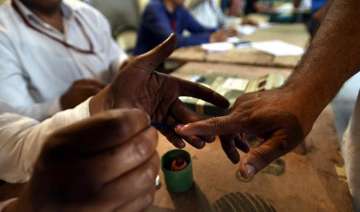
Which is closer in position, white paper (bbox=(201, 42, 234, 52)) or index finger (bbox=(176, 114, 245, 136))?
index finger (bbox=(176, 114, 245, 136))

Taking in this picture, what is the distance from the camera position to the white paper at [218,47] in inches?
60.1

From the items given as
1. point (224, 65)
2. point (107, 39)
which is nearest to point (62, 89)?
point (107, 39)

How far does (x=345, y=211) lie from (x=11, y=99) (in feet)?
3.07

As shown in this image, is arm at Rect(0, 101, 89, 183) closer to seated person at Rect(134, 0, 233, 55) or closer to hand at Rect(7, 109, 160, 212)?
hand at Rect(7, 109, 160, 212)

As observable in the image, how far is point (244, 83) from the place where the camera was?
34.8 inches

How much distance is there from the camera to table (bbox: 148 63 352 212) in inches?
21.2

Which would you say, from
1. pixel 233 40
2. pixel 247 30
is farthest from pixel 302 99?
pixel 247 30

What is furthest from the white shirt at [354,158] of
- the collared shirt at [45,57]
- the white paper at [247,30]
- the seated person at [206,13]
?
the seated person at [206,13]

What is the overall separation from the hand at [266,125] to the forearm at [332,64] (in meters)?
0.02

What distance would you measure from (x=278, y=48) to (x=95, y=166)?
137 centimetres

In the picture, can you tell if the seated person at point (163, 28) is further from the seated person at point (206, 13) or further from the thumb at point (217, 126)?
the thumb at point (217, 126)

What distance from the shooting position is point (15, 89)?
89 centimetres

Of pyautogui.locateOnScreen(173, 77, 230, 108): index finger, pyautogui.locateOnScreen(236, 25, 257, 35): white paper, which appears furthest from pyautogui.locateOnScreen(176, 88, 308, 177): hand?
pyautogui.locateOnScreen(236, 25, 257, 35): white paper

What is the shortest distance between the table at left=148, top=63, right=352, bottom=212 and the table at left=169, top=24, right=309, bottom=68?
2.07 ft
